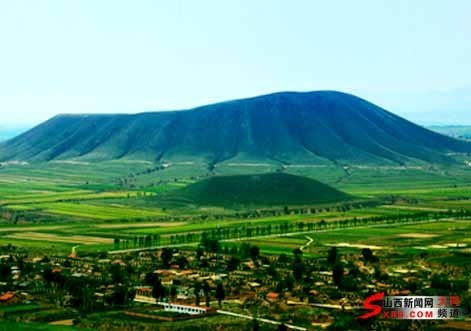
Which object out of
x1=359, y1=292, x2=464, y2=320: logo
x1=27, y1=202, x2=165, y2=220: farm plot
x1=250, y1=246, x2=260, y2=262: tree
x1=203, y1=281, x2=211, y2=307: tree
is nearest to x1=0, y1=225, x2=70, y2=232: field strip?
x1=27, y1=202, x2=165, y2=220: farm plot

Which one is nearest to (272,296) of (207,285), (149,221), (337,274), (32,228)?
(207,285)

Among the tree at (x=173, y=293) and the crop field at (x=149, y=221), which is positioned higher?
the crop field at (x=149, y=221)

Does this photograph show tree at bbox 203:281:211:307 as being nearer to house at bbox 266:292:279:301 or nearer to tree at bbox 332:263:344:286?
house at bbox 266:292:279:301

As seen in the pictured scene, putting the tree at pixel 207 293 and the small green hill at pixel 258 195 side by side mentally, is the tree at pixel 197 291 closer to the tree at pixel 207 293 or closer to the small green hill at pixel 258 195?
the tree at pixel 207 293

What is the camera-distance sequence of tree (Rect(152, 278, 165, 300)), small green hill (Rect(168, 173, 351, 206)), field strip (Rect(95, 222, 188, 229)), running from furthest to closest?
small green hill (Rect(168, 173, 351, 206)) < field strip (Rect(95, 222, 188, 229)) < tree (Rect(152, 278, 165, 300))

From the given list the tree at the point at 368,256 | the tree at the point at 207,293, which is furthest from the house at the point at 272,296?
the tree at the point at 368,256
